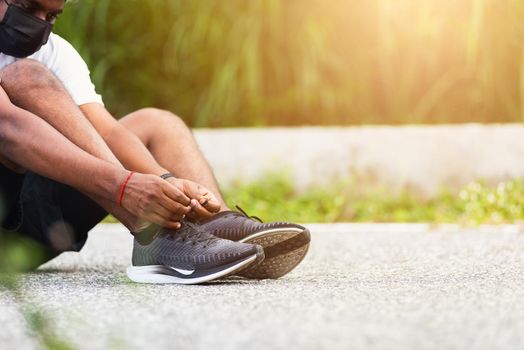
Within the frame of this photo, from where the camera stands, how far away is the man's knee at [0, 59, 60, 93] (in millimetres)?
2791

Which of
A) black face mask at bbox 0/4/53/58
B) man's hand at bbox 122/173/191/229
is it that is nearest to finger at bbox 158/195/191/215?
man's hand at bbox 122/173/191/229

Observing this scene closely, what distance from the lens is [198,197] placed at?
2.77 meters

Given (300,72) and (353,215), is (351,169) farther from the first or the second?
(300,72)

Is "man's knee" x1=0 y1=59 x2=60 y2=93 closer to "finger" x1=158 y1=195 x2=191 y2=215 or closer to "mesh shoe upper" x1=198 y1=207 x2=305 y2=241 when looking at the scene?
"finger" x1=158 y1=195 x2=191 y2=215

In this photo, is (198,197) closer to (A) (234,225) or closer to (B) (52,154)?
(A) (234,225)

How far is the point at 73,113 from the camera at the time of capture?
9.18 feet

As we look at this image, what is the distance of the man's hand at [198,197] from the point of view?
276 centimetres

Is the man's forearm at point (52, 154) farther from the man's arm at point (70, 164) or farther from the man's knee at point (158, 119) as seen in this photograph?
the man's knee at point (158, 119)

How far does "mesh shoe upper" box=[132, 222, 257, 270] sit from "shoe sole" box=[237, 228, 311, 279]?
12 centimetres

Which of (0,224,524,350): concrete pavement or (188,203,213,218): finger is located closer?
(0,224,524,350): concrete pavement

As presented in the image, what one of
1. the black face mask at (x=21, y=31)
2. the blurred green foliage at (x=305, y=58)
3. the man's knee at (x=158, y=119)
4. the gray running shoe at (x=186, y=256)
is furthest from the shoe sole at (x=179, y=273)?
the blurred green foliage at (x=305, y=58)

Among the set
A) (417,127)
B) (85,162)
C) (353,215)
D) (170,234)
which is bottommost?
(353,215)

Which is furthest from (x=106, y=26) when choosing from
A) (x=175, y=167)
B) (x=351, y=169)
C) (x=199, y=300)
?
(x=199, y=300)

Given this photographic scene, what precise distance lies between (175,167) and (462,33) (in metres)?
3.35
